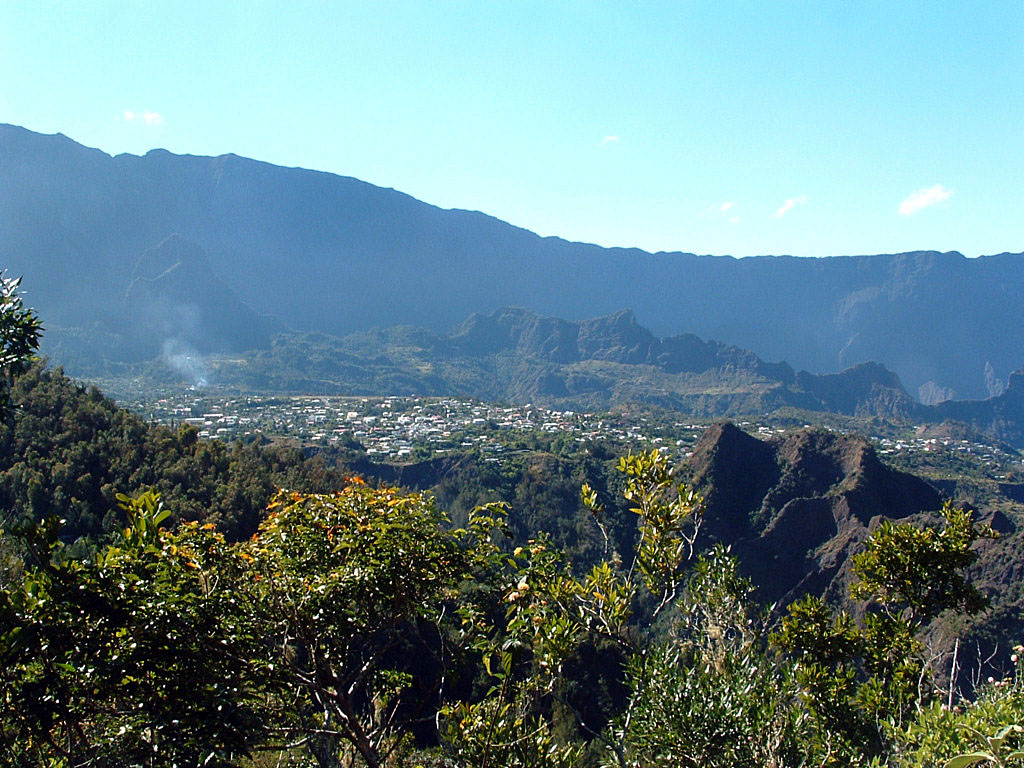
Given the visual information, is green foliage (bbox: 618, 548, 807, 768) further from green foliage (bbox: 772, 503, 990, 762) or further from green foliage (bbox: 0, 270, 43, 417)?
green foliage (bbox: 0, 270, 43, 417)

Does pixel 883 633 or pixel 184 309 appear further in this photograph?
pixel 184 309

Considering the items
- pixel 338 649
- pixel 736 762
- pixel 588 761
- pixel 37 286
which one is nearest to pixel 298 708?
pixel 338 649

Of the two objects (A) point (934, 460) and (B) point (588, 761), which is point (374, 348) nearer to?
(A) point (934, 460)

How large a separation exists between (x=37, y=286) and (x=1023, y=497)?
19821 centimetres

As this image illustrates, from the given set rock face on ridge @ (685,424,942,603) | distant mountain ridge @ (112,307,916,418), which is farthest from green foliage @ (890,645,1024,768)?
distant mountain ridge @ (112,307,916,418)

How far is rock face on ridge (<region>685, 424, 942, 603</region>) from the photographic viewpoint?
38.5 meters

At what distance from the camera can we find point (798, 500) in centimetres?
4325

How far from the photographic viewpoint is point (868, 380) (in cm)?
16350

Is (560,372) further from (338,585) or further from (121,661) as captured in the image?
(121,661)

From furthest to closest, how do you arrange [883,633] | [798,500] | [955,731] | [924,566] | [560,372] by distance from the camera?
[560,372] < [798,500] < [883,633] < [924,566] < [955,731]

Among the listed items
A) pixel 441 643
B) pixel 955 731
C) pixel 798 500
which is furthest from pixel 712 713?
pixel 798 500

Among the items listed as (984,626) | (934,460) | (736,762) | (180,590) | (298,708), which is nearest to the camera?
(736,762)

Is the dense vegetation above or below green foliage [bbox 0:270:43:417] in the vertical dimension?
below

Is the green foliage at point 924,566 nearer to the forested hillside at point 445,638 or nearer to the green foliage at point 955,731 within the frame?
the forested hillside at point 445,638
